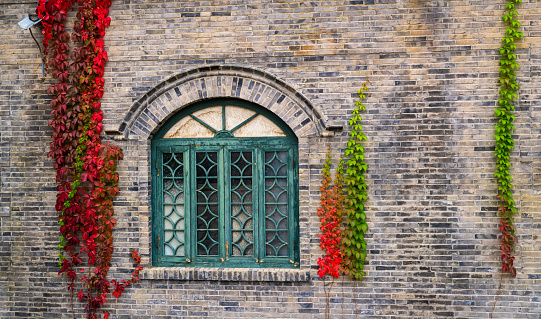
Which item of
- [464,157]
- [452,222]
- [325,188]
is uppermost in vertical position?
[464,157]

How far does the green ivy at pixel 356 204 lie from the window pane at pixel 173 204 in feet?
7.47

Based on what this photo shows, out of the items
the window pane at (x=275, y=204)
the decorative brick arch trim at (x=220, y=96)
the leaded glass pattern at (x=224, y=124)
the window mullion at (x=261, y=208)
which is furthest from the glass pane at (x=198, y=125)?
the window pane at (x=275, y=204)

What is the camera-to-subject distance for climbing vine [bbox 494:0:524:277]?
4.57 m

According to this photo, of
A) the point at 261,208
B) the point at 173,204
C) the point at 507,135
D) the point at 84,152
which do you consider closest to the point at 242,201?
the point at 261,208

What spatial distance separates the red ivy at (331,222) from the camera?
4.77 m

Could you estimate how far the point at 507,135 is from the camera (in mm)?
4582

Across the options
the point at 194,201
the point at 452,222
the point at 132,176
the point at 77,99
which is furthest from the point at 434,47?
the point at 77,99

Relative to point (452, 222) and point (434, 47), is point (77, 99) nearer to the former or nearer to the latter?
point (434, 47)

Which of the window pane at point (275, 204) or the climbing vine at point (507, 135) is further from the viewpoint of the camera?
the window pane at point (275, 204)

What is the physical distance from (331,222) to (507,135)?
246 cm

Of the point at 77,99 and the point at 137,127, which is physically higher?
the point at 77,99

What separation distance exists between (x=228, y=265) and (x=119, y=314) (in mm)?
1656

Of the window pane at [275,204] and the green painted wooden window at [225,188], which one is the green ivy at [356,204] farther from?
the window pane at [275,204]

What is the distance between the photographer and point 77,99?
5.03 meters
